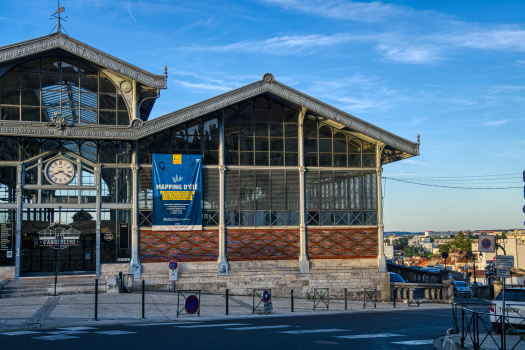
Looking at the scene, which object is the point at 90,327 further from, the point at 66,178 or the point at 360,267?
the point at 360,267

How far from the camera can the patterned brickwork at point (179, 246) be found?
91.8 feet

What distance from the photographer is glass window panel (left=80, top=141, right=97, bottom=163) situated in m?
27.6

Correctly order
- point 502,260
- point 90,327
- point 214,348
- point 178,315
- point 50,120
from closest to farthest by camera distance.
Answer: point 214,348 → point 502,260 → point 90,327 → point 178,315 → point 50,120

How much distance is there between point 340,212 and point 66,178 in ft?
46.7

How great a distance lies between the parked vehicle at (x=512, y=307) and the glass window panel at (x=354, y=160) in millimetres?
15011

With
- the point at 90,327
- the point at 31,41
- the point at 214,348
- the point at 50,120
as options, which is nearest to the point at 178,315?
the point at 90,327

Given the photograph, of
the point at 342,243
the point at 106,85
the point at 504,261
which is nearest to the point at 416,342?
the point at 504,261

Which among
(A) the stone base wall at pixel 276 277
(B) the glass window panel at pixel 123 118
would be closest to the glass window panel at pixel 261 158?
(A) the stone base wall at pixel 276 277

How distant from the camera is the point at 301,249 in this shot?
29453 mm

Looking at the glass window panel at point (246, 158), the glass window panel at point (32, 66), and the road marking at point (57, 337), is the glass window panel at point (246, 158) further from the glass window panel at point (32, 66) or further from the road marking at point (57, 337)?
the road marking at point (57, 337)

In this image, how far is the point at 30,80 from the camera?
89.0ft

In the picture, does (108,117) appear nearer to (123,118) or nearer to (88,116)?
(123,118)

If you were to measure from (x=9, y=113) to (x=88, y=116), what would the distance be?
11.9 feet

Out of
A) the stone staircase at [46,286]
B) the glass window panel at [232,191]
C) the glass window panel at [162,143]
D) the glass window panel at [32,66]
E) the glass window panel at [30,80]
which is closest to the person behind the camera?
the stone staircase at [46,286]
